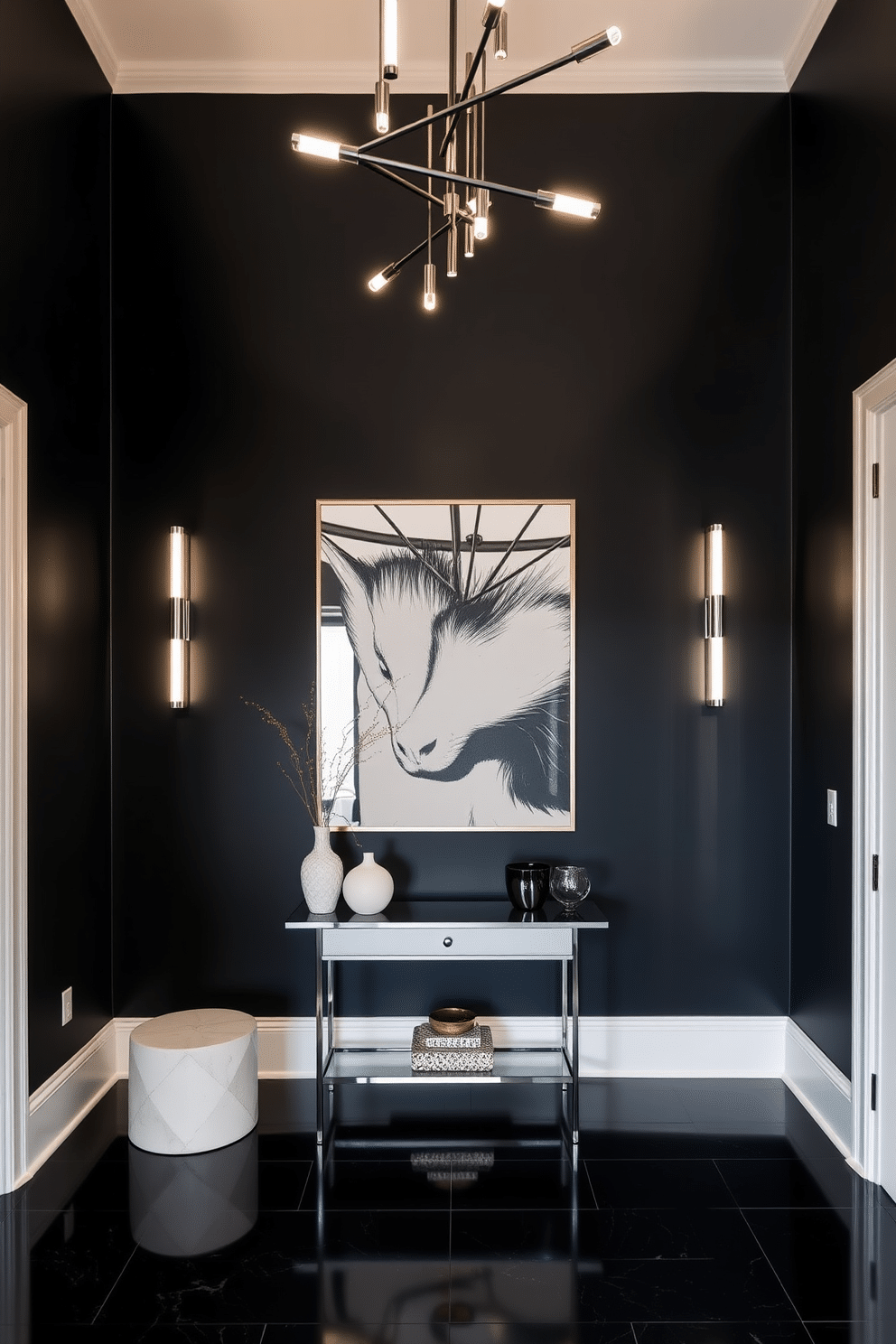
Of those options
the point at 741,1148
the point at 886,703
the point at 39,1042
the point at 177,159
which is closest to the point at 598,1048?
the point at 741,1148

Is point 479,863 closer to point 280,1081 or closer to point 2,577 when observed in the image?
point 280,1081

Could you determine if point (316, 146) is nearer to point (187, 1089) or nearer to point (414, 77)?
point (414, 77)

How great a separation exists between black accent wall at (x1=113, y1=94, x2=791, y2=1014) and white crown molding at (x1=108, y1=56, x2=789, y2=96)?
56mm

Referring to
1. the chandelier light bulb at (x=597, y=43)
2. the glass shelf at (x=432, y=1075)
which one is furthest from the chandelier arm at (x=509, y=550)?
the chandelier light bulb at (x=597, y=43)

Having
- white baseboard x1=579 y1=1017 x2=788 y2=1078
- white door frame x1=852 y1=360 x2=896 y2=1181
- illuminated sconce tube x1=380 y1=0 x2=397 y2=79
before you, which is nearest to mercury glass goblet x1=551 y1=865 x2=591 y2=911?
white baseboard x1=579 y1=1017 x2=788 y2=1078

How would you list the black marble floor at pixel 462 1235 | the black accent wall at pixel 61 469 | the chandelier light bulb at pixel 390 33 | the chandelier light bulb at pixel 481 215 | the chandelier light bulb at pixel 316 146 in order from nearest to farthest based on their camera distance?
the chandelier light bulb at pixel 390 33 < the chandelier light bulb at pixel 316 146 < the chandelier light bulb at pixel 481 215 < the black marble floor at pixel 462 1235 < the black accent wall at pixel 61 469

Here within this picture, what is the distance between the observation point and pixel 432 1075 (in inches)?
124

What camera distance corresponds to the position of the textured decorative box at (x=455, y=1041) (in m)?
3.20

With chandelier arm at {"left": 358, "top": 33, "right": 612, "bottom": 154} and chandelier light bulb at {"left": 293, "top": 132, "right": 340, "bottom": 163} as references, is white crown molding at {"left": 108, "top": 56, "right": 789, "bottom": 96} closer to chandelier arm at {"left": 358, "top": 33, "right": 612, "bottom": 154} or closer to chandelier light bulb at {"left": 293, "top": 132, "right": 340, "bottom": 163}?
chandelier arm at {"left": 358, "top": 33, "right": 612, "bottom": 154}

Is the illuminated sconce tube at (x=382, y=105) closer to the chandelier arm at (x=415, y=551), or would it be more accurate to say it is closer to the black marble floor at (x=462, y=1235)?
the chandelier arm at (x=415, y=551)

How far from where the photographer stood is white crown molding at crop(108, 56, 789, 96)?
363 cm

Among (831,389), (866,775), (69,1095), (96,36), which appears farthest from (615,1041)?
(96,36)

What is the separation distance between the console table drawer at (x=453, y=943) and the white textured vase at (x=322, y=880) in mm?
130

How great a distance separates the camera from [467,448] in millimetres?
3656
